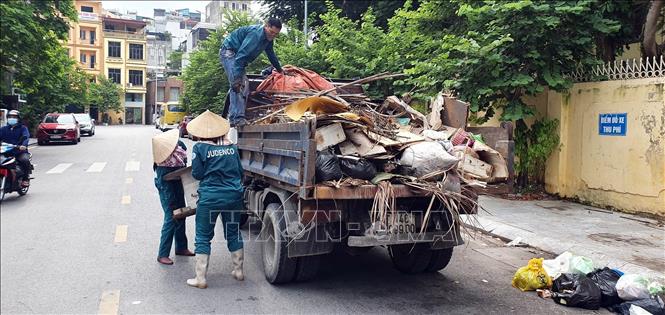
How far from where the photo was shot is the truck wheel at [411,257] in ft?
18.4

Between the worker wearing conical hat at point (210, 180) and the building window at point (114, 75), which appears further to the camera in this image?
the building window at point (114, 75)

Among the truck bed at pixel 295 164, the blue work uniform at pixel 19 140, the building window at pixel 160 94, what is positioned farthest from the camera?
the building window at pixel 160 94

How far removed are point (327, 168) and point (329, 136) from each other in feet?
1.15

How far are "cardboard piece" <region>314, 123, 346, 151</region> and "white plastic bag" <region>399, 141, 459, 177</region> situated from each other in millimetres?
630

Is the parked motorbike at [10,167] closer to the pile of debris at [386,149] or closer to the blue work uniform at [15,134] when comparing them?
the blue work uniform at [15,134]

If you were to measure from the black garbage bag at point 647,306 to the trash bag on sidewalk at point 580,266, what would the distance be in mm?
512

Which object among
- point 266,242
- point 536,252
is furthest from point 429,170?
point 536,252

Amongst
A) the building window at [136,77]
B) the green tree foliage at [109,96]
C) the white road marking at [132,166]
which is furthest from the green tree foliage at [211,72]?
the building window at [136,77]

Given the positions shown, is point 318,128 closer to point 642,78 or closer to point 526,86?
point 526,86

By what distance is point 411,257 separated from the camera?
575 centimetres

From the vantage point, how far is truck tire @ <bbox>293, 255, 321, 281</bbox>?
17.0ft

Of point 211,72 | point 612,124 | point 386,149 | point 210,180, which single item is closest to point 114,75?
point 211,72

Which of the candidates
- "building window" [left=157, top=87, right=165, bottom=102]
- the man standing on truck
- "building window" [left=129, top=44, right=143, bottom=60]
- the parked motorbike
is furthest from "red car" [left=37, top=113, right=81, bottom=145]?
"building window" [left=157, top=87, right=165, bottom=102]

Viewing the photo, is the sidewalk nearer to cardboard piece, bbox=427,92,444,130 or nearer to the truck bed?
cardboard piece, bbox=427,92,444,130
